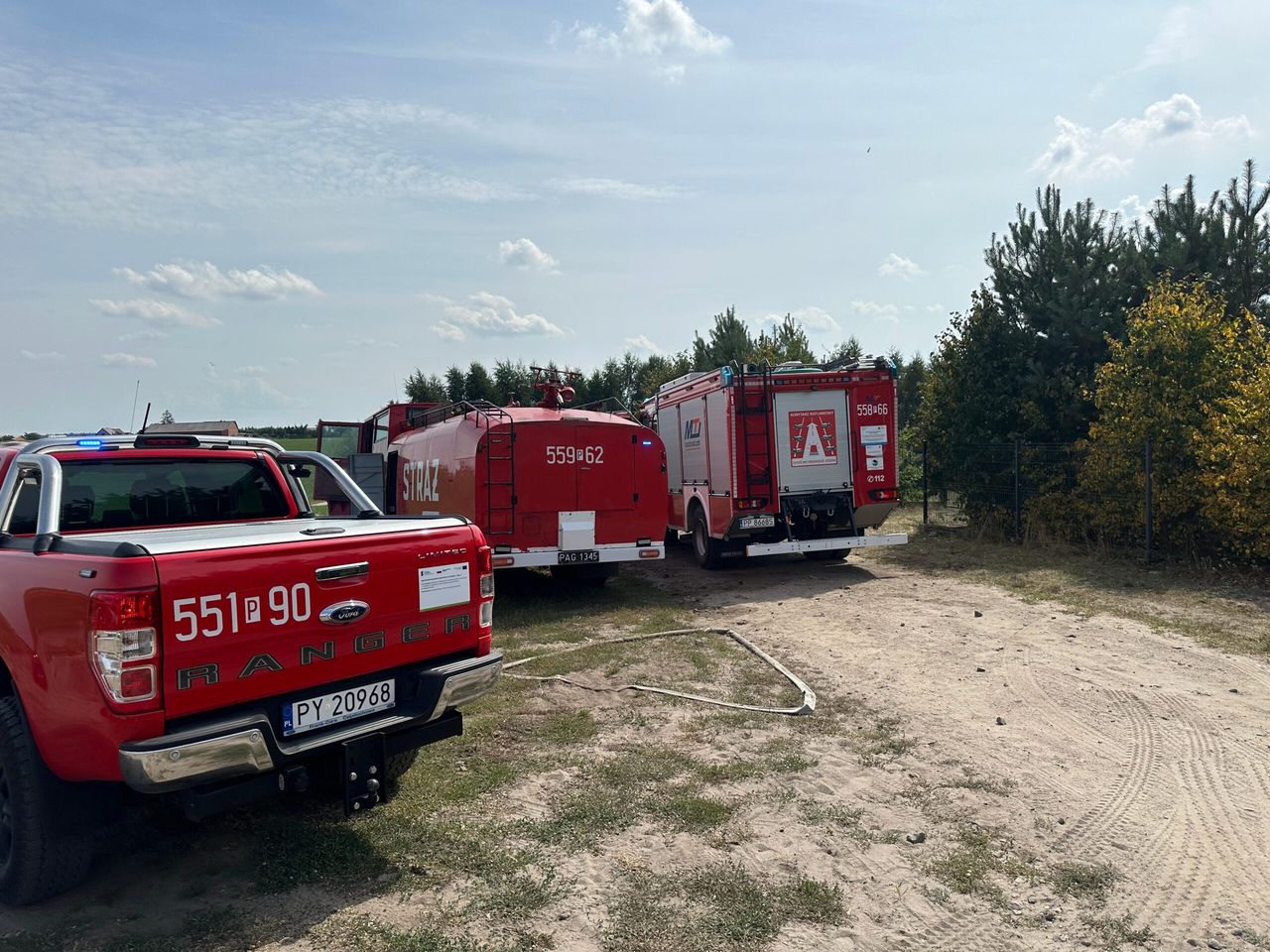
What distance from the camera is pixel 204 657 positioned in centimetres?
336

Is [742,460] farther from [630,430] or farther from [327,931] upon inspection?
[327,931]

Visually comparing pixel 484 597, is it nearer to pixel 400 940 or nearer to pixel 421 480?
pixel 400 940

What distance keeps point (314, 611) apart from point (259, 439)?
2.30 metres

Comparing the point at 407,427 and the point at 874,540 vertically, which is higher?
the point at 407,427

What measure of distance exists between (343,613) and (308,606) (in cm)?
17

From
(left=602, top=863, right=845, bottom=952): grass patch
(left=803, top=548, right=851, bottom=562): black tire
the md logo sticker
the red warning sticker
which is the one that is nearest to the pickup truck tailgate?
(left=602, top=863, right=845, bottom=952): grass patch

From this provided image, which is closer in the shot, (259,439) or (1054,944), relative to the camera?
(1054,944)

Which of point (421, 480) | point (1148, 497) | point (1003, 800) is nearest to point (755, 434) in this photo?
point (421, 480)

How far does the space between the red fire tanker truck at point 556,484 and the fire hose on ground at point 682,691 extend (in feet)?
6.92

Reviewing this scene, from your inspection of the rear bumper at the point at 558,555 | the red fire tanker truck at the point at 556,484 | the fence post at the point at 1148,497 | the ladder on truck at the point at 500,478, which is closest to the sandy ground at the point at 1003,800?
the rear bumper at the point at 558,555

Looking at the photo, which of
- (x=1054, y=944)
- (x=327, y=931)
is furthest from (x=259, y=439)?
(x=1054, y=944)

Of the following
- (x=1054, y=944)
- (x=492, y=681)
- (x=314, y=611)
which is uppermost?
(x=314, y=611)

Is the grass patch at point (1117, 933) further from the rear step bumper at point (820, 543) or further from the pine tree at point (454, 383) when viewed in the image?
the pine tree at point (454, 383)

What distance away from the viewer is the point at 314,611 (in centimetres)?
372
